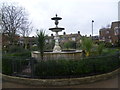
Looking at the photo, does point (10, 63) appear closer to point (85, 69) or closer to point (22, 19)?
point (85, 69)

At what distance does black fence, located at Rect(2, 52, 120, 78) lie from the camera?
23.7 ft

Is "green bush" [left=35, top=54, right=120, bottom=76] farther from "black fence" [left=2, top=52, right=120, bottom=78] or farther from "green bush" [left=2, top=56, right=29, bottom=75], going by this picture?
"green bush" [left=2, top=56, right=29, bottom=75]

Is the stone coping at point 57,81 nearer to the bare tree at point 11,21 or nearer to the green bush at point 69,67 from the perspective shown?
the green bush at point 69,67

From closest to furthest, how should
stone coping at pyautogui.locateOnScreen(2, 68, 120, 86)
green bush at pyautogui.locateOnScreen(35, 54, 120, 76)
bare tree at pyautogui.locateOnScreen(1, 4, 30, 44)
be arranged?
stone coping at pyautogui.locateOnScreen(2, 68, 120, 86), green bush at pyautogui.locateOnScreen(35, 54, 120, 76), bare tree at pyautogui.locateOnScreen(1, 4, 30, 44)

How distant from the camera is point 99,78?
24.5 feet

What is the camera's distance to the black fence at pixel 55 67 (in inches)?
285

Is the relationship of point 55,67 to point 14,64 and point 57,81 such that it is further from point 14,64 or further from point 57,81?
point 14,64

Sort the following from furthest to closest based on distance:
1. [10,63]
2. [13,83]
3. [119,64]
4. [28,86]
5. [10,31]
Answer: [10,31], [119,64], [10,63], [13,83], [28,86]

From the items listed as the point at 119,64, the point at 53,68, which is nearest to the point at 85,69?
the point at 53,68

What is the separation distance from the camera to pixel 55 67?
7.29 metres

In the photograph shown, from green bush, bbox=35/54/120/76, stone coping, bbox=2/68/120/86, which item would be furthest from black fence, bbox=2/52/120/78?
stone coping, bbox=2/68/120/86

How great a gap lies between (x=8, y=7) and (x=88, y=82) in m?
22.9

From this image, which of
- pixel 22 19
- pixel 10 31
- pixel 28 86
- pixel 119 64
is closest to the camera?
pixel 28 86

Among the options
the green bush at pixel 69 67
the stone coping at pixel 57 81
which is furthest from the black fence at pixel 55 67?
the stone coping at pixel 57 81
